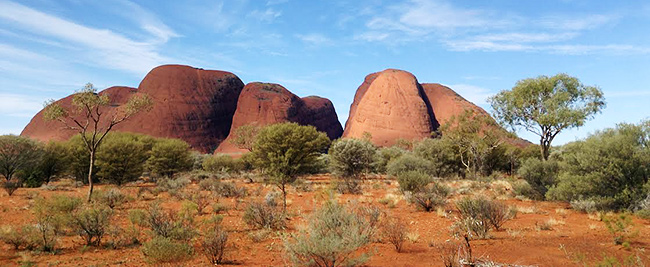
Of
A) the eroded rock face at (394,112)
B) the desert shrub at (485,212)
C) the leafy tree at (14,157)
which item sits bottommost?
the desert shrub at (485,212)

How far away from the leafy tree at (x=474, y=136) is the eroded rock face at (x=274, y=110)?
58806 millimetres

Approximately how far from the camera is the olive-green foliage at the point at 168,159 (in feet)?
114

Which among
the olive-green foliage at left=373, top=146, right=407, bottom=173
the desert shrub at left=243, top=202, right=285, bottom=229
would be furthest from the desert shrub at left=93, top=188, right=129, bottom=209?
the olive-green foliage at left=373, top=146, right=407, bottom=173

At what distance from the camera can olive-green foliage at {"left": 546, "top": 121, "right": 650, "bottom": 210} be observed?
12.4 m

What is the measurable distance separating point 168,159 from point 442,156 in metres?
27.0

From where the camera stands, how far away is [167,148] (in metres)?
35.8

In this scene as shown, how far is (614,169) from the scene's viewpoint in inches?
485

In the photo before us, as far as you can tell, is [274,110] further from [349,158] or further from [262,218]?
[262,218]

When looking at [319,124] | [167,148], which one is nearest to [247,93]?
[319,124]

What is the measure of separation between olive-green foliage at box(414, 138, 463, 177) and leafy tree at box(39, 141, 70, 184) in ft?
104

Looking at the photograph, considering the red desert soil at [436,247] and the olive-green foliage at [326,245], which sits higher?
the olive-green foliage at [326,245]

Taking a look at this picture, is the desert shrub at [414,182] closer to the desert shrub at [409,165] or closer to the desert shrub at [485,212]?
the desert shrub at [485,212]

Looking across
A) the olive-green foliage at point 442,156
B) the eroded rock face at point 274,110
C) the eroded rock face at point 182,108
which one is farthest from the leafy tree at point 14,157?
the eroded rock face at point 182,108

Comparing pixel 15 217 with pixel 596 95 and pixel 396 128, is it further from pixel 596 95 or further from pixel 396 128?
pixel 396 128
